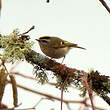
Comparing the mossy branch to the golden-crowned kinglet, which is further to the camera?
the golden-crowned kinglet

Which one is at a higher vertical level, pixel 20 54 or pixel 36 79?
pixel 20 54

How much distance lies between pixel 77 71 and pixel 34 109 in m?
0.34

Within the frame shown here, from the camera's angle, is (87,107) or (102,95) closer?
(87,107)

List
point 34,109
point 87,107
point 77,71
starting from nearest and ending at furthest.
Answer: point 34,109
point 87,107
point 77,71

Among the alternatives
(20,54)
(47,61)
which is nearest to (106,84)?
(47,61)

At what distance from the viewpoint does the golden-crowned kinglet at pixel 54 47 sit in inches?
79.2

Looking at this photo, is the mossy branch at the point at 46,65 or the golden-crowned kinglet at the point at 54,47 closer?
the mossy branch at the point at 46,65

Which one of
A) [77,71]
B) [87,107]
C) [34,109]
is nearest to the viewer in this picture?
[34,109]

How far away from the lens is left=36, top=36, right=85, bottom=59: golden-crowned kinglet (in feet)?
6.60

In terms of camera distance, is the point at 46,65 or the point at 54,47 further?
the point at 54,47

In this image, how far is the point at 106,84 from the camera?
5.27 feet

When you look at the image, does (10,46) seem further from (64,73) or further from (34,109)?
(34,109)

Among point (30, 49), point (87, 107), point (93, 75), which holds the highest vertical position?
point (30, 49)

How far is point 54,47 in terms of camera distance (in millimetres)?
2340
